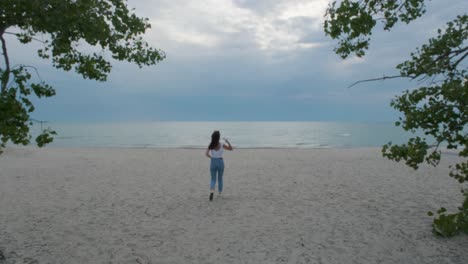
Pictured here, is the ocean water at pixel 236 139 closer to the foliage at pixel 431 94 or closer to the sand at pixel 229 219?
the sand at pixel 229 219

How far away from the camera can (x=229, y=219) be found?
362 inches

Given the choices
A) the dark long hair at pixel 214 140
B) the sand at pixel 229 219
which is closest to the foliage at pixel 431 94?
the sand at pixel 229 219

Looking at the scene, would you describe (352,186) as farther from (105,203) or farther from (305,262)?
(105,203)

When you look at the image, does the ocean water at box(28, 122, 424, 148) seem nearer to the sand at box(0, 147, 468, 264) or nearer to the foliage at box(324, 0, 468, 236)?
the sand at box(0, 147, 468, 264)

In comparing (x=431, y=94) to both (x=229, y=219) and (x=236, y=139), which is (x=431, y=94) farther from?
(x=236, y=139)

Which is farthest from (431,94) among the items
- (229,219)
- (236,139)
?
(236,139)

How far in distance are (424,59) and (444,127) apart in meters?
1.05

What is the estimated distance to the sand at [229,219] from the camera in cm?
690

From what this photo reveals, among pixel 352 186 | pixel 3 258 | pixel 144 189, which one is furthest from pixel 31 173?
pixel 352 186

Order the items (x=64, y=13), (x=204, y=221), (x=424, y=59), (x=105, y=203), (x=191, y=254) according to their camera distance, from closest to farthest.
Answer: (x=424, y=59), (x=64, y=13), (x=191, y=254), (x=204, y=221), (x=105, y=203)

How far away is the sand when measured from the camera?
6.90 metres

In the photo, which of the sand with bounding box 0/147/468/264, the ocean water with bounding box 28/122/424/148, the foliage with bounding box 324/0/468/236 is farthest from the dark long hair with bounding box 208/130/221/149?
the ocean water with bounding box 28/122/424/148

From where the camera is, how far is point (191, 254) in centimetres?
690

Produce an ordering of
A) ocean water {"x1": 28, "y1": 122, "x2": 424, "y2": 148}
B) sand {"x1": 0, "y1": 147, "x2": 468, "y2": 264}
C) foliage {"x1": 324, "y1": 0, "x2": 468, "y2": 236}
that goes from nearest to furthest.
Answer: foliage {"x1": 324, "y1": 0, "x2": 468, "y2": 236} → sand {"x1": 0, "y1": 147, "x2": 468, "y2": 264} → ocean water {"x1": 28, "y1": 122, "x2": 424, "y2": 148}
